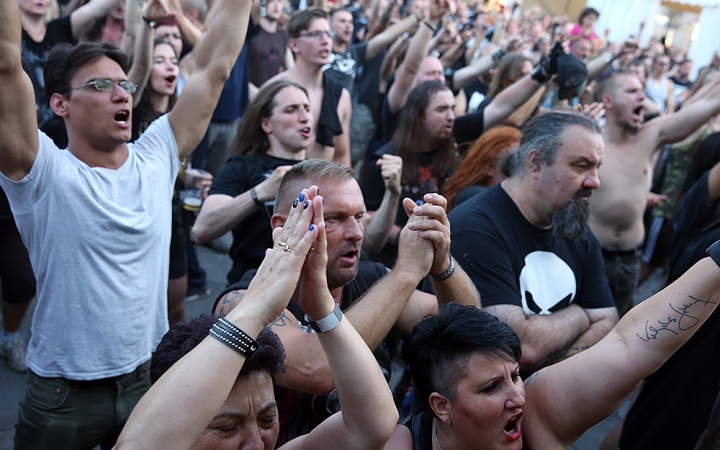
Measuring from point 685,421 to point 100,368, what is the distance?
260 centimetres

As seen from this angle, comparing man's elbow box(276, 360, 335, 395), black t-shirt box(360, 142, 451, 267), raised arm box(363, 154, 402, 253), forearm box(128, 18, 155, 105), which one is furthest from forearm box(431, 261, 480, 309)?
forearm box(128, 18, 155, 105)

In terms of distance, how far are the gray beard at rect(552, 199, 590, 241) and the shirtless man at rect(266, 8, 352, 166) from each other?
2103 millimetres

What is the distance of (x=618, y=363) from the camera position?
1.88 m

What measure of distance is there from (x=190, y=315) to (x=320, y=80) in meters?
2.04

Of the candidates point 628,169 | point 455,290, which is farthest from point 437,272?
point 628,169

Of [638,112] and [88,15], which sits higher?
[88,15]

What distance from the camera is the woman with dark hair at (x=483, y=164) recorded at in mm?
3807

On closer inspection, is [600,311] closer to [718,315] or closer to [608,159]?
[718,315]

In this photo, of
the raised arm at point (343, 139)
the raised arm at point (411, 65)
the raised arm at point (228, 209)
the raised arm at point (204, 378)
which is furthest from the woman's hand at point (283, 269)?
the raised arm at point (411, 65)

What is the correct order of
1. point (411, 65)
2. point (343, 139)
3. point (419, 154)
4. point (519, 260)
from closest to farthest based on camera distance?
point (519, 260) → point (419, 154) → point (343, 139) → point (411, 65)

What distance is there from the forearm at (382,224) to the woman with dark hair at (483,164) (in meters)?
0.49

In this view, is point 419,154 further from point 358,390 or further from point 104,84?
point 358,390

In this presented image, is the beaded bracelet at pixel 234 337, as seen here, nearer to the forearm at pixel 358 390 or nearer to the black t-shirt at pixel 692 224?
the forearm at pixel 358 390

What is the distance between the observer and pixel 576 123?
303cm
